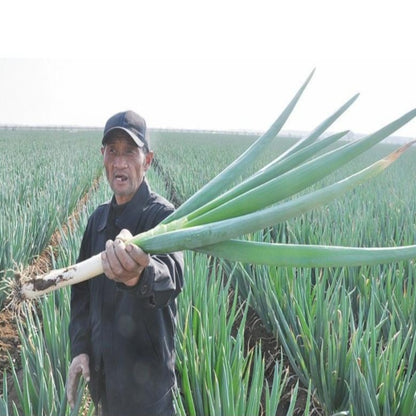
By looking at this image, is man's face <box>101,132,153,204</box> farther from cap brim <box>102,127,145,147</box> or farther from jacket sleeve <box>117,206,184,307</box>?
jacket sleeve <box>117,206,184,307</box>

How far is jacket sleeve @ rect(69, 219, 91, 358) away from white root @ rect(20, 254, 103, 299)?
0.47 m

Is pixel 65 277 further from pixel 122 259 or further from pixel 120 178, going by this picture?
pixel 120 178

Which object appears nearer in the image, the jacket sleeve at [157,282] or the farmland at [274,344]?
the jacket sleeve at [157,282]

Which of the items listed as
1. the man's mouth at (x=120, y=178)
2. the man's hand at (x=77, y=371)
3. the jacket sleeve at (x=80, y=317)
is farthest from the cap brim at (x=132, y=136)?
the man's hand at (x=77, y=371)

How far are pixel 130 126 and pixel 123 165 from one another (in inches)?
4.6

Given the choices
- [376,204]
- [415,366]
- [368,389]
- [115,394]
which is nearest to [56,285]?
[115,394]

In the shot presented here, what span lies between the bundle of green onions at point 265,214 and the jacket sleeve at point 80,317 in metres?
0.45

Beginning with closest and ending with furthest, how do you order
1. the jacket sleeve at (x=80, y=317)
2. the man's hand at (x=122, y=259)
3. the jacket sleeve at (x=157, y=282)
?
1. the man's hand at (x=122, y=259)
2. the jacket sleeve at (x=157, y=282)
3. the jacket sleeve at (x=80, y=317)

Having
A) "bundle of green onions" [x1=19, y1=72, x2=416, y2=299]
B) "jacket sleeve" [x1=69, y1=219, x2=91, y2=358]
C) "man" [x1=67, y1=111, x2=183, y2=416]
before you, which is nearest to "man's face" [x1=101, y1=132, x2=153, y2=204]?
"man" [x1=67, y1=111, x2=183, y2=416]

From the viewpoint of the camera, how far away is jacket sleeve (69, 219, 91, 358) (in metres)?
1.50

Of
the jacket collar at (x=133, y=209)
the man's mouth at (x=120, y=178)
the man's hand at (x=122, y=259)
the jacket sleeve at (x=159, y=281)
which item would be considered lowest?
the jacket sleeve at (x=159, y=281)

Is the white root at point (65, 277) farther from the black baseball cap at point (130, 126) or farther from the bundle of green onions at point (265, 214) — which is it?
the black baseball cap at point (130, 126)

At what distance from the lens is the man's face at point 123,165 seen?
1.41 metres

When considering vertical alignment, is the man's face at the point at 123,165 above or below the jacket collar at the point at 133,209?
above
